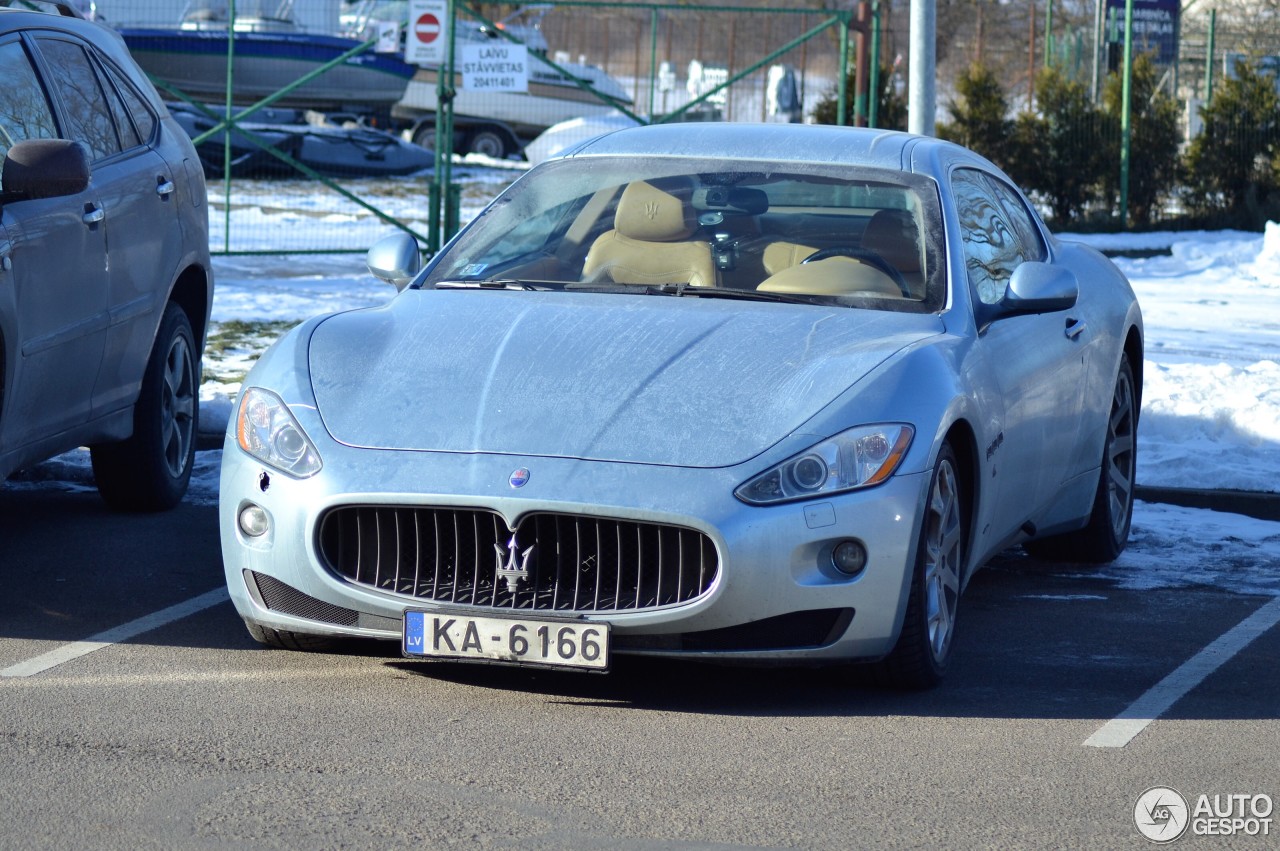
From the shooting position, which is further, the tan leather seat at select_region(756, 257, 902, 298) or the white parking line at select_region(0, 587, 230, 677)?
the tan leather seat at select_region(756, 257, 902, 298)

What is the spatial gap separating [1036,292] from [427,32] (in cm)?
1052

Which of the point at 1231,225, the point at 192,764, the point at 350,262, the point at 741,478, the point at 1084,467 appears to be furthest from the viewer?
the point at 1231,225

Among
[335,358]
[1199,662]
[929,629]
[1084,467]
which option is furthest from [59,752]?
[1084,467]

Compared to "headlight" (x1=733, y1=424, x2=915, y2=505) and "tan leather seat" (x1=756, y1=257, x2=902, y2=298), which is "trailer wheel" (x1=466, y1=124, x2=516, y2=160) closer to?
"tan leather seat" (x1=756, y1=257, x2=902, y2=298)

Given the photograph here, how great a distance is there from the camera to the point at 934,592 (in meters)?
4.79

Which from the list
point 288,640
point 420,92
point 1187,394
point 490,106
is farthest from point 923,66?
point 420,92

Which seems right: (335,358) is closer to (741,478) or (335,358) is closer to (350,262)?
(741,478)

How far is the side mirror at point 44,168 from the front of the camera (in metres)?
5.44

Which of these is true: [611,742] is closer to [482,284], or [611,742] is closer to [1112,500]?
[482,284]

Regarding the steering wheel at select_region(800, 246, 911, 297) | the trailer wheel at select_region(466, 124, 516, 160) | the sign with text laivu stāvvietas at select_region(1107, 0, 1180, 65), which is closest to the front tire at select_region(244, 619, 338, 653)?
the steering wheel at select_region(800, 246, 911, 297)

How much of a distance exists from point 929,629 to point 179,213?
3.66 m

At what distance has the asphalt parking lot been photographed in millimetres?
3723

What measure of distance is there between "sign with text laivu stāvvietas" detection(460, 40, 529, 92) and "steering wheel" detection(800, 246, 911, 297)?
974cm

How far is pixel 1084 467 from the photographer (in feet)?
20.8
